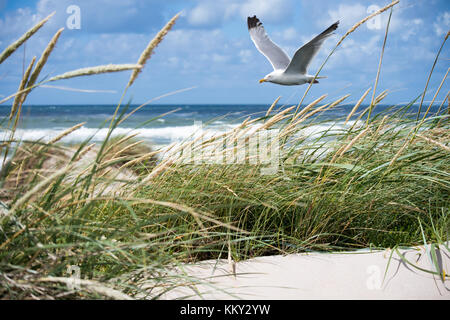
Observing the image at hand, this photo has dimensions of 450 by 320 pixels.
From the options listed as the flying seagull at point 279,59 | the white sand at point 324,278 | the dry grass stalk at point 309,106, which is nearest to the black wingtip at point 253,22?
the flying seagull at point 279,59

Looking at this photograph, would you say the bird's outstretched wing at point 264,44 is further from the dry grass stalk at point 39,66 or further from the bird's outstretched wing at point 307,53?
the dry grass stalk at point 39,66

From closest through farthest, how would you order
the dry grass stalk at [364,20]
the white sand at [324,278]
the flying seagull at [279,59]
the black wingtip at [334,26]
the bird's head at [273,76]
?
the white sand at [324,278] → the dry grass stalk at [364,20] → the black wingtip at [334,26] → the flying seagull at [279,59] → the bird's head at [273,76]

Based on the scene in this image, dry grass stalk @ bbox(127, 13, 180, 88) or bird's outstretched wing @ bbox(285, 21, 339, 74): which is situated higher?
bird's outstretched wing @ bbox(285, 21, 339, 74)

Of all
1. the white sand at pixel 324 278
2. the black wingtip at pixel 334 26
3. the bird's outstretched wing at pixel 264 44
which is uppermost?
the bird's outstretched wing at pixel 264 44

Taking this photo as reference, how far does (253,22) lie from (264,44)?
331 millimetres

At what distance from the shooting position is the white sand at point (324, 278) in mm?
1253

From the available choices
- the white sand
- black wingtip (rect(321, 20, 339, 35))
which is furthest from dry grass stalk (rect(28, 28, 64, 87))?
black wingtip (rect(321, 20, 339, 35))

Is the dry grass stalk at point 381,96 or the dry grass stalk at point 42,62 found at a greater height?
the dry grass stalk at point 381,96

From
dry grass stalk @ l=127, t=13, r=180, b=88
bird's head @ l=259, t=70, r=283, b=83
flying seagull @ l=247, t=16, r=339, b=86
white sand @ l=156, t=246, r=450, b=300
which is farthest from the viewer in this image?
bird's head @ l=259, t=70, r=283, b=83

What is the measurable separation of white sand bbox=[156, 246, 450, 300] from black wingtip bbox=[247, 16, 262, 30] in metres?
4.23

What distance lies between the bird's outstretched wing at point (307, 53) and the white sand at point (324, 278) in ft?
8.36

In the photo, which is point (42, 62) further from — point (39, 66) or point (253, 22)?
point (253, 22)

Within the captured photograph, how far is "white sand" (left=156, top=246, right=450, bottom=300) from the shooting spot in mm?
1253

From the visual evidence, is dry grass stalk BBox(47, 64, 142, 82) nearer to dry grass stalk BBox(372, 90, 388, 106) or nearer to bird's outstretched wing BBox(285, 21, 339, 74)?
dry grass stalk BBox(372, 90, 388, 106)
